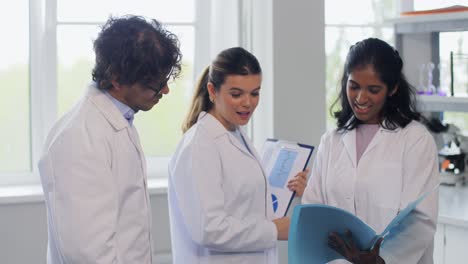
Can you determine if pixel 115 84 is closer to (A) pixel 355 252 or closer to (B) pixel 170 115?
(A) pixel 355 252

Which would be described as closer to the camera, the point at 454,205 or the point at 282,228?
the point at 282,228

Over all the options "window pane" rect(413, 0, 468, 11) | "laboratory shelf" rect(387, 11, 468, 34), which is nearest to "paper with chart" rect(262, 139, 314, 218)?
"laboratory shelf" rect(387, 11, 468, 34)

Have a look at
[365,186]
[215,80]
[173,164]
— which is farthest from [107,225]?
[365,186]

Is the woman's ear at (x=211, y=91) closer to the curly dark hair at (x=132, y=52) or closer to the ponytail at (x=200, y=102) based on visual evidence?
the ponytail at (x=200, y=102)

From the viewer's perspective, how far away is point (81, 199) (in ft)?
4.15

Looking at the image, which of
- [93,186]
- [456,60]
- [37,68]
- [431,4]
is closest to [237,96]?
[93,186]

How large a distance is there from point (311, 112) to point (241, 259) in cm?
96

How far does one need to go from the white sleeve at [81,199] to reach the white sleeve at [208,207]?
504 millimetres

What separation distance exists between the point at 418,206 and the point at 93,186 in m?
0.92

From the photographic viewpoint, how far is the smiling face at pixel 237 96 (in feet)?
6.23

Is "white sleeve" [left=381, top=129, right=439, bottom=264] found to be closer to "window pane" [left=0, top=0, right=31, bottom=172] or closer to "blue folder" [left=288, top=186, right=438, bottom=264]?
"blue folder" [left=288, top=186, right=438, bottom=264]

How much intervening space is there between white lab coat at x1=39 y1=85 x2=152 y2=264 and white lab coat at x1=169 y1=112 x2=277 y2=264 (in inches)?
15.2

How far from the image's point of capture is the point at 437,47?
3.44 meters

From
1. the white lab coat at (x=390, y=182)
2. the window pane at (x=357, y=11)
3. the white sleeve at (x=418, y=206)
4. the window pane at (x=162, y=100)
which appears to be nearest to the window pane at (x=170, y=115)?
the window pane at (x=162, y=100)
